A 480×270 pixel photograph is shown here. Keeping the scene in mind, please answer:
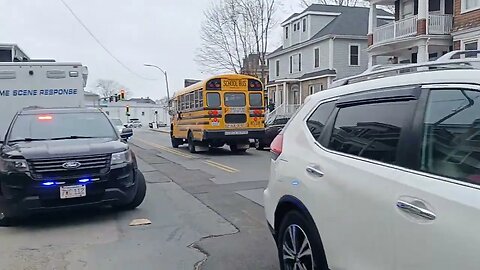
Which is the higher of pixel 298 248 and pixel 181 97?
pixel 181 97

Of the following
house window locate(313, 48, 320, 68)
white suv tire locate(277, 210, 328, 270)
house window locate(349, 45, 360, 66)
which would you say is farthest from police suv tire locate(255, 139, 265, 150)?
white suv tire locate(277, 210, 328, 270)

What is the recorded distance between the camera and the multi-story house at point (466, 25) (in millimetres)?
20297

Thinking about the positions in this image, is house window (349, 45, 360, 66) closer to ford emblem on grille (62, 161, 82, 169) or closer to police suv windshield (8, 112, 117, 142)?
police suv windshield (8, 112, 117, 142)

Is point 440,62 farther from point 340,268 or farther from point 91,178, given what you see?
point 91,178

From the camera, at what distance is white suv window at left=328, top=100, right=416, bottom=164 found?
9.83 feet

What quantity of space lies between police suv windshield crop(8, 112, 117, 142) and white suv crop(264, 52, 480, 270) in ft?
15.4

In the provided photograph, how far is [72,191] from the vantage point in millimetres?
6754

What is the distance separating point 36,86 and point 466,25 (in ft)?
57.2

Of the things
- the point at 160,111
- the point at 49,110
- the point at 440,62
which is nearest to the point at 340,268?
the point at 440,62

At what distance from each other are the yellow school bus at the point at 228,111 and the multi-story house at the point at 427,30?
334 inches

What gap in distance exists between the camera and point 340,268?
328 cm

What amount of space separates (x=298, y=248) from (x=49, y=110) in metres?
5.97

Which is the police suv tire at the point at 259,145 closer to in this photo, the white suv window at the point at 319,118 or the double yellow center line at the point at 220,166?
the double yellow center line at the point at 220,166

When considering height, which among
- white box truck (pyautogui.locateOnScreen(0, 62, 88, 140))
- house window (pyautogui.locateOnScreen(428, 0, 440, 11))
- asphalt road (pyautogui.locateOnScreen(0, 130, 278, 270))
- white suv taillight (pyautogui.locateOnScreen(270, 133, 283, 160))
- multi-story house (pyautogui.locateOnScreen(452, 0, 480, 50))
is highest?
house window (pyautogui.locateOnScreen(428, 0, 440, 11))
